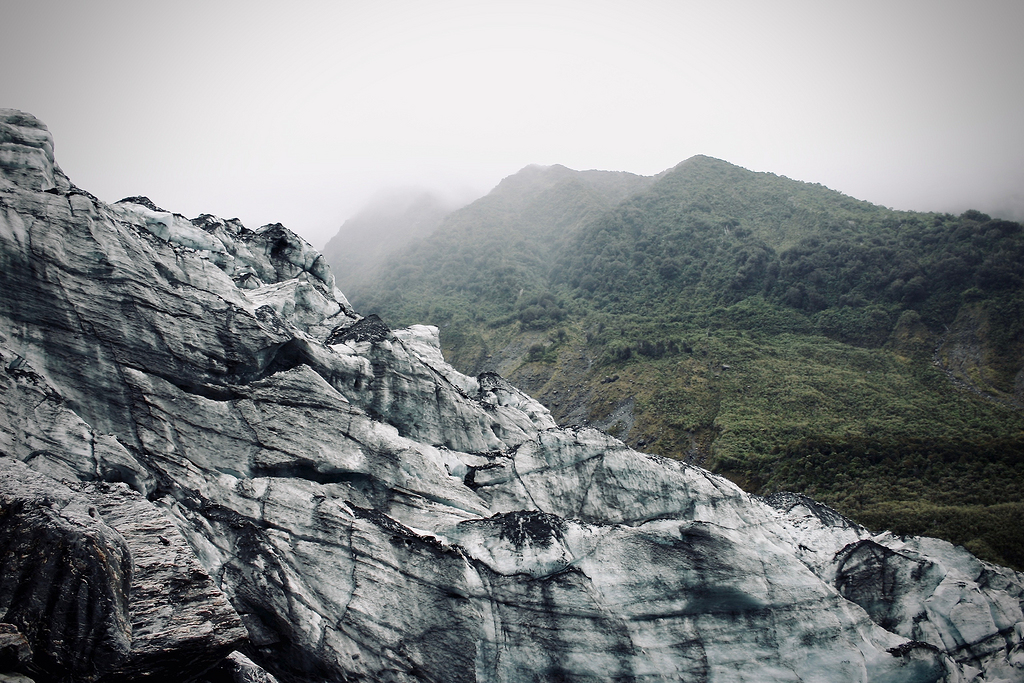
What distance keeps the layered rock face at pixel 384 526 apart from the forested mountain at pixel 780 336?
22.1m

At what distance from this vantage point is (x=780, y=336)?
80062 mm

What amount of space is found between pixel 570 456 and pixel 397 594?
1132cm

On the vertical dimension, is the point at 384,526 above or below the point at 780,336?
below

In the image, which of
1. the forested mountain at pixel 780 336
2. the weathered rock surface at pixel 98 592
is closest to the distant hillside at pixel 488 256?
the forested mountain at pixel 780 336

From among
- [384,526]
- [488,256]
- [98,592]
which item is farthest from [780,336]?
[98,592]

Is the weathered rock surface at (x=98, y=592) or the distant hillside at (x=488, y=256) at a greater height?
the distant hillside at (x=488, y=256)

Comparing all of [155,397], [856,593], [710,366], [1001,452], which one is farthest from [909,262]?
[155,397]

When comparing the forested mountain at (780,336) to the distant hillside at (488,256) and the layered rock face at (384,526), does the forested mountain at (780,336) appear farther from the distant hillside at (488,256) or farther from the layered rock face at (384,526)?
the layered rock face at (384,526)

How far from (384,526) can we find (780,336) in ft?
262

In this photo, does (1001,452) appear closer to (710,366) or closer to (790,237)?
(710,366)

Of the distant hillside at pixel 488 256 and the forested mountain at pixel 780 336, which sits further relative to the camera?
the distant hillside at pixel 488 256

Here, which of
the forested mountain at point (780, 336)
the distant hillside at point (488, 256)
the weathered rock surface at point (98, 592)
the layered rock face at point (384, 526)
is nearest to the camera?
the weathered rock surface at point (98, 592)

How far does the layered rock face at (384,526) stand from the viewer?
54.9 feet

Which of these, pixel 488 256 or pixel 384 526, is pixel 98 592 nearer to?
pixel 384 526
